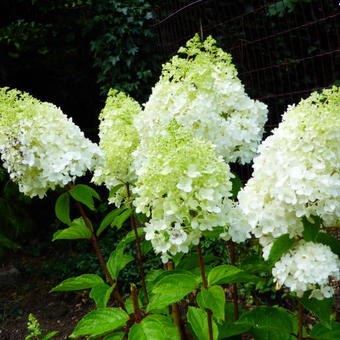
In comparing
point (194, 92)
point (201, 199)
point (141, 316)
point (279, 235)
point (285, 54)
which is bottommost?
point (141, 316)

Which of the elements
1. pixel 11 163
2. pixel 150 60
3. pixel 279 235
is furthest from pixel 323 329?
pixel 150 60

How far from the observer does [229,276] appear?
1.51 metres

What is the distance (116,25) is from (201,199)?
478cm

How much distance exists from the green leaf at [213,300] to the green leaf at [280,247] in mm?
212

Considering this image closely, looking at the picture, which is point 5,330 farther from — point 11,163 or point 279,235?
point 279,235

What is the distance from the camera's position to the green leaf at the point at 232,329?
1742mm

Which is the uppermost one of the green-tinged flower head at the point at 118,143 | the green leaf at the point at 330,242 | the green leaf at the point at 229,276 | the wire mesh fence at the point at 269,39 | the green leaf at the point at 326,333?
the wire mesh fence at the point at 269,39

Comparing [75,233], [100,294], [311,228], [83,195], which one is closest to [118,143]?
[83,195]

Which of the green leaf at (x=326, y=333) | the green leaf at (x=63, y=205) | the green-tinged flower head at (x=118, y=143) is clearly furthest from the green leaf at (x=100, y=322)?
the green leaf at (x=326, y=333)

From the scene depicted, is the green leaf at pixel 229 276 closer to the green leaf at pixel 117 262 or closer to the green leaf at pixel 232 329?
the green leaf at pixel 232 329

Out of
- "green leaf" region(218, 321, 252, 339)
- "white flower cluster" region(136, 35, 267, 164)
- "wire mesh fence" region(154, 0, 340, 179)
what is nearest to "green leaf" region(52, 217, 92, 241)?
"white flower cluster" region(136, 35, 267, 164)

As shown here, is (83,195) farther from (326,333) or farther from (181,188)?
(326,333)

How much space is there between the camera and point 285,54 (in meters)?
4.98

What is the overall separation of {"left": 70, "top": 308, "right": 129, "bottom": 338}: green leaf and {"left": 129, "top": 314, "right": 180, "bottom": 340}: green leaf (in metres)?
0.08
